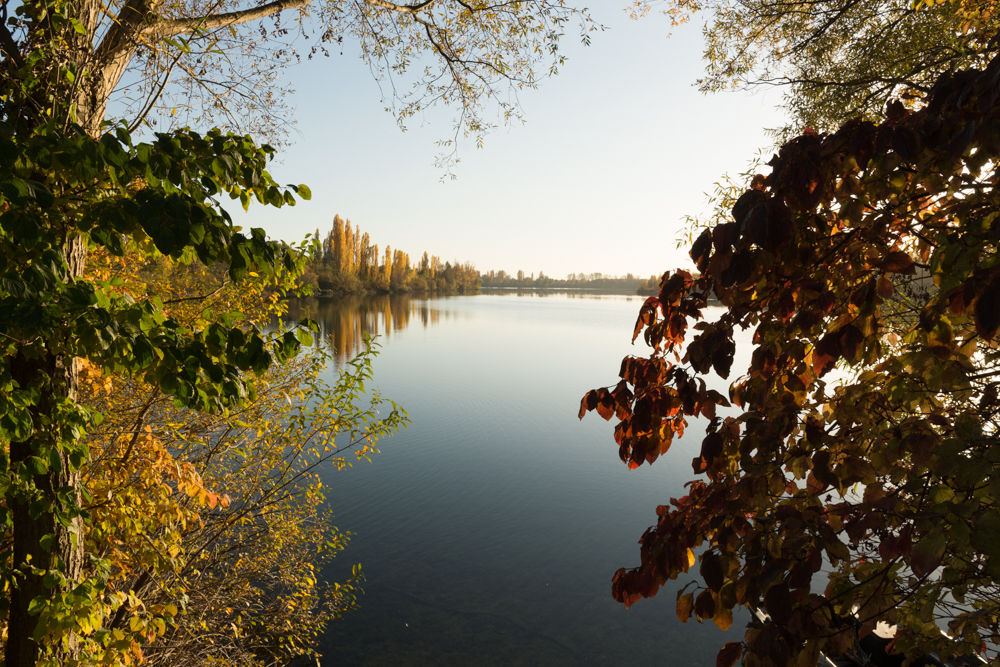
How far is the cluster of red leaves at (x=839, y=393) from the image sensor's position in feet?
4.01

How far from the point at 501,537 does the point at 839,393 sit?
8049mm

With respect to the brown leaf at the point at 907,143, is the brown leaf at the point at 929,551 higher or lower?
lower

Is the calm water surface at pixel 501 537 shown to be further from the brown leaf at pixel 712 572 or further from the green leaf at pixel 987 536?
the green leaf at pixel 987 536

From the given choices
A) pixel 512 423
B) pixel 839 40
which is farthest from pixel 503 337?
pixel 839 40

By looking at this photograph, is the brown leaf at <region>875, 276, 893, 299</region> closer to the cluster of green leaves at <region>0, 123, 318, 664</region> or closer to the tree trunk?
the cluster of green leaves at <region>0, 123, 318, 664</region>

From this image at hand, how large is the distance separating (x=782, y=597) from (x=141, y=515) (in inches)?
161

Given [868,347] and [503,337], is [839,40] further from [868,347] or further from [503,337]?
[503,337]

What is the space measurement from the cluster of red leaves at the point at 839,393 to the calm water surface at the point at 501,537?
2901 mm

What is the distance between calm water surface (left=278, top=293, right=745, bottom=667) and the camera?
6824 mm

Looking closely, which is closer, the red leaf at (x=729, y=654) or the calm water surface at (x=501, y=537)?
the red leaf at (x=729, y=654)

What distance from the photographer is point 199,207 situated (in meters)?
1.91

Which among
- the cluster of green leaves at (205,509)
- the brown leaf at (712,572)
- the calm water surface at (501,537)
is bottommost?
A: the calm water surface at (501,537)

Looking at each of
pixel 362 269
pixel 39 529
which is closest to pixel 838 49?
pixel 39 529

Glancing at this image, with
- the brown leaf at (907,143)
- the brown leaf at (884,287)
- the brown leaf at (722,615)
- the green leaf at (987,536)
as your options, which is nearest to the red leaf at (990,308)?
the green leaf at (987,536)
